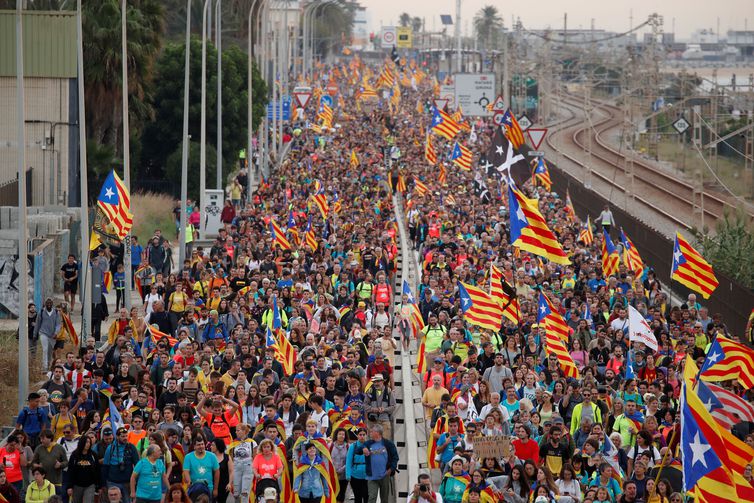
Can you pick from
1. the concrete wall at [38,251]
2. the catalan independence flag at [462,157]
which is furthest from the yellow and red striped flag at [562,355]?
the catalan independence flag at [462,157]

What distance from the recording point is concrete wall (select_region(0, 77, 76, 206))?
39.3 meters

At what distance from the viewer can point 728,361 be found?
17.7m

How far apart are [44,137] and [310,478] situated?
26.2 meters

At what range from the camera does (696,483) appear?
38.8 ft

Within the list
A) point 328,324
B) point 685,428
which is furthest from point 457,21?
point 685,428

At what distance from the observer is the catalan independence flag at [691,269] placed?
24.3m

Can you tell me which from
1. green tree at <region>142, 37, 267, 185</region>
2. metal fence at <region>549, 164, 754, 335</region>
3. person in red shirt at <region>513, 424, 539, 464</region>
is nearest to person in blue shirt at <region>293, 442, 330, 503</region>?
person in red shirt at <region>513, 424, 539, 464</region>

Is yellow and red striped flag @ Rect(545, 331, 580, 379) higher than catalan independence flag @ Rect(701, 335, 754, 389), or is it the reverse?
catalan independence flag @ Rect(701, 335, 754, 389)

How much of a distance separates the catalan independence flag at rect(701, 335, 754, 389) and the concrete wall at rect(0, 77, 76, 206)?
79.8 ft

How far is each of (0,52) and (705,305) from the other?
19.0m

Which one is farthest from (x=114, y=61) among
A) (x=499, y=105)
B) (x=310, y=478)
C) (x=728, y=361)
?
(x=310, y=478)

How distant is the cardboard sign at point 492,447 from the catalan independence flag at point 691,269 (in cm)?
1018

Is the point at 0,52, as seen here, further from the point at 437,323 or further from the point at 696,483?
the point at 696,483

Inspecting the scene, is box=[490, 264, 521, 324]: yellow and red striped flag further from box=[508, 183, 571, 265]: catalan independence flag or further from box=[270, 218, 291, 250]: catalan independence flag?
box=[270, 218, 291, 250]: catalan independence flag
